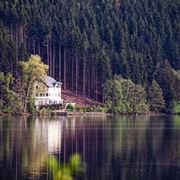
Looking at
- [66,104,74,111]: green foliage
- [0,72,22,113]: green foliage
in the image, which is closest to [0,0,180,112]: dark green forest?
[0,72,22,113]: green foliage

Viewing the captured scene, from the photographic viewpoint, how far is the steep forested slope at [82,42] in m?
141

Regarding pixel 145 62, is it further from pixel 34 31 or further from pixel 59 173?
pixel 59 173

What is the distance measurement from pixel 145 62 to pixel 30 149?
315 ft

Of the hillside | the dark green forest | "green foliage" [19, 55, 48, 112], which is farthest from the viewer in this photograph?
the dark green forest

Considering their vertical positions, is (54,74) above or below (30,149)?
above

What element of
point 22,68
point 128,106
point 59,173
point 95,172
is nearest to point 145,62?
point 128,106

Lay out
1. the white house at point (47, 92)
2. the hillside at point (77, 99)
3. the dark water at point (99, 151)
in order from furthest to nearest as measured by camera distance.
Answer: the hillside at point (77, 99) < the white house at point (47, 92) < the dark water at point (99, 151)

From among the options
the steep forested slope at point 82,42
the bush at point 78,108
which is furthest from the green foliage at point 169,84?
the bush at point 78,108

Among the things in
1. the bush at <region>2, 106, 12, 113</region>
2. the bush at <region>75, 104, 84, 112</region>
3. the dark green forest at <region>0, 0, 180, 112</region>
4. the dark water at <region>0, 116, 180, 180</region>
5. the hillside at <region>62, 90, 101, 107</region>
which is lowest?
the dark water at <region>0, 116, 180, 180</region>

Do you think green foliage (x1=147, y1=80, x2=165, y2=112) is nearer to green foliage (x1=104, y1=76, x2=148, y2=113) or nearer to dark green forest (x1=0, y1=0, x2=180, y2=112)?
green foliage (x1=104, y1=76, x2=148, y2=113)

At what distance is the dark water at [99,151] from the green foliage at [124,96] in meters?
45.8

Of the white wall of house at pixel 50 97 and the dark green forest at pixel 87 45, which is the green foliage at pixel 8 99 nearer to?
the white wall of house at pixel 50 97

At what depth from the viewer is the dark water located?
40.0 metres

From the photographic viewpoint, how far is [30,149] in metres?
54.2
